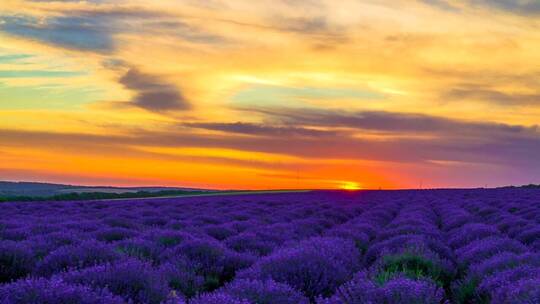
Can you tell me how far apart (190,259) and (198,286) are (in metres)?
1.73

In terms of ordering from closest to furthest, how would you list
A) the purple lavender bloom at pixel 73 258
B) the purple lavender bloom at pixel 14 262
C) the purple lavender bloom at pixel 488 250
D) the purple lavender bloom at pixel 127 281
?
the purple lavender bloom at pixel 127 281, the purple lavender bloom at pixel 73 258, the purple lavender bloom at pixel 14 262, the purple lavender bloom at pixel 488 250

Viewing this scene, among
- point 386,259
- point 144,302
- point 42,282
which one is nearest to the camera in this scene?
point 42,282

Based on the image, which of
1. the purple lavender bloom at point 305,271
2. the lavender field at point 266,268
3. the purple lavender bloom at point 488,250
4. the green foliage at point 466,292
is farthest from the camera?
the purple lavender bloom at point 488,250

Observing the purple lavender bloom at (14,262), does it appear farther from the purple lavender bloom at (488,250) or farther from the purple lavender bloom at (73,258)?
the purple lavender bloom at (488,250)

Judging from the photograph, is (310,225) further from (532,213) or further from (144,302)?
(144,302)

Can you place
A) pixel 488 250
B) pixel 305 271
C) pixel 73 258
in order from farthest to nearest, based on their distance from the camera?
1. pixel 488 250
2. pixel 73 258
3. pixel 305 271

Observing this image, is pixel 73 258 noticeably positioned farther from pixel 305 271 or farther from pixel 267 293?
pixel 267 293

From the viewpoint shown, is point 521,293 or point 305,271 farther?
point 305,271

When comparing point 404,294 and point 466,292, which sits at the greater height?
point 404,294

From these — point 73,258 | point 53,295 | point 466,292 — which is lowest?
point 466,292

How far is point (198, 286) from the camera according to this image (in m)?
7.34

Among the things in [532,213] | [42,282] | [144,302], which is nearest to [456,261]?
[144,302]

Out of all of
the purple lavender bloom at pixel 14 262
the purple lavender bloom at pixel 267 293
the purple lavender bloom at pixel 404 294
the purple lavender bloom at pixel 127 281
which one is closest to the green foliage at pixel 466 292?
the purple lavender bloom at pixel 404 294

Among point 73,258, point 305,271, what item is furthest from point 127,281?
point 73,258
